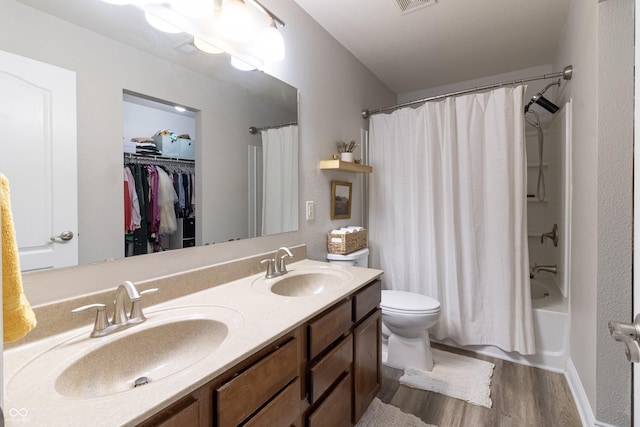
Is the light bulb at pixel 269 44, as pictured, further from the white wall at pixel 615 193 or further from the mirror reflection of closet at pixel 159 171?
the white wall at pixel 615 193

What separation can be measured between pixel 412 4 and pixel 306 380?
213cm

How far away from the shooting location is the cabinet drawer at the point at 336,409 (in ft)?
3.54

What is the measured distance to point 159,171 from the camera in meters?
1.13

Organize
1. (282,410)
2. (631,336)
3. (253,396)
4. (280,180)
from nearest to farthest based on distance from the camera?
(631,336) < (253,396) < (282,410) < (280,180)

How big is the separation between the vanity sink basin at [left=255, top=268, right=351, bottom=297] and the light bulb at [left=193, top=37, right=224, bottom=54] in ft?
3.56

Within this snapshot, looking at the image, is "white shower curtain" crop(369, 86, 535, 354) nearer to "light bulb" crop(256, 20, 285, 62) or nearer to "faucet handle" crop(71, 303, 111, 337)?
"light bulb" crop(256, 20, 285, 62)

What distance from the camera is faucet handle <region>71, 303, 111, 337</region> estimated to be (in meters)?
0.84

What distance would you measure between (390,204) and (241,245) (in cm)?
146

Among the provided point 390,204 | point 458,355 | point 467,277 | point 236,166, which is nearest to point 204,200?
point 236,166

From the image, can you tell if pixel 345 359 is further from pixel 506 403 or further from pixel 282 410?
pixel 506 403

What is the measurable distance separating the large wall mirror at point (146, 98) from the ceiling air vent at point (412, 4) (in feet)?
3.06

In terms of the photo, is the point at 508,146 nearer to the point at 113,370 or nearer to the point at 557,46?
the point at 557,46

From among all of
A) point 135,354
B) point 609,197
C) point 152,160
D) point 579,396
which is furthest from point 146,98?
point 579,396

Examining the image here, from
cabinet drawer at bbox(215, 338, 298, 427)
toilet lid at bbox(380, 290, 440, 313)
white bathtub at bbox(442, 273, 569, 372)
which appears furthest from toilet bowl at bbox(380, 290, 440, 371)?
cabinet drawer at bbox(215, 338, 298, 427)
